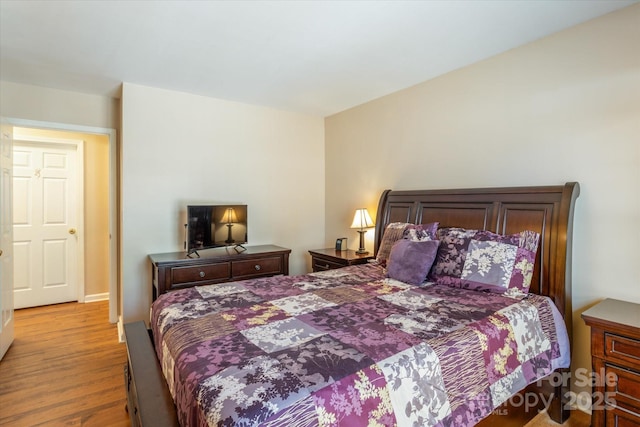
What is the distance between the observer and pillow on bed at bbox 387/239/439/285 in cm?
235

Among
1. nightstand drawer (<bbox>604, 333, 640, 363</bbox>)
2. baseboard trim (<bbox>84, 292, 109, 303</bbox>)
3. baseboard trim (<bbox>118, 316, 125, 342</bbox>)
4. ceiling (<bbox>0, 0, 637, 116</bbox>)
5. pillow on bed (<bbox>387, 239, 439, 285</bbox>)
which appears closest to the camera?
nightstand drawer (<bbox>604, 333, 640, 363</bbox>)

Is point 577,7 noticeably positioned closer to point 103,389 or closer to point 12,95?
point 103,389

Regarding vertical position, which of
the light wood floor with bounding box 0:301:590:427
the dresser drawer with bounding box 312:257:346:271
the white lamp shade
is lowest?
the light wood floor with bounding box 0:301:590:427

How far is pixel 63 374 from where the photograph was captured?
102 inches

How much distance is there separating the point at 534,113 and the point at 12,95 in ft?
15.1

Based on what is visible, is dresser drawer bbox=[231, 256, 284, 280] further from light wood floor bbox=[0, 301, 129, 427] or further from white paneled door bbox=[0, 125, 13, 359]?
white paneled door bbox=[0, 125, 13, 359]

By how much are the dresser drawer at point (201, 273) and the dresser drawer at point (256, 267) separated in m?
0.09

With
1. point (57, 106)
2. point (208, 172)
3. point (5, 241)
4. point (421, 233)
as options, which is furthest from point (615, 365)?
point (57, 106)

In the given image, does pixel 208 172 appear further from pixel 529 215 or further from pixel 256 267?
pixel 529 215

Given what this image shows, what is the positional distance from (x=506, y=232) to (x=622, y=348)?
3.08ft

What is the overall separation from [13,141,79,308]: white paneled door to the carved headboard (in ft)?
14.9

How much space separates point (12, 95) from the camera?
3.11 metres

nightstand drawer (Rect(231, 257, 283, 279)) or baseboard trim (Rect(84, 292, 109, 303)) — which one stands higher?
nightstand drawer (Rect(231, 257, 283, 279))

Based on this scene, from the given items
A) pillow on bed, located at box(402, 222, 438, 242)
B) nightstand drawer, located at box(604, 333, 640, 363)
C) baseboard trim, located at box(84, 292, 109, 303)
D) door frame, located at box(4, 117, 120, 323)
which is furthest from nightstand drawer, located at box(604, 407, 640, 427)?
baseboard trim, located at box(84, 292, 109, 303)
